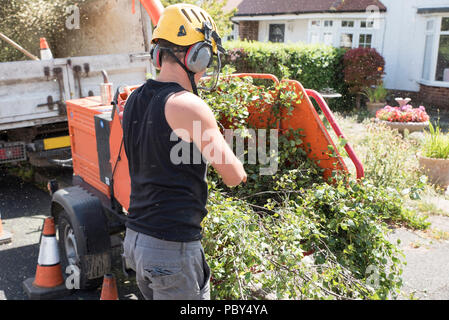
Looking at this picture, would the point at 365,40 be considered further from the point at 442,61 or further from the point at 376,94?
the point at 376,94

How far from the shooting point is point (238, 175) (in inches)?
80.7

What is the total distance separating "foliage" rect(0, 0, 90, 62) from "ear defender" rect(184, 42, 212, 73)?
5.92m

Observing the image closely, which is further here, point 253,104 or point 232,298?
point 253,104

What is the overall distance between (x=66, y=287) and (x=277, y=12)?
16.0 m

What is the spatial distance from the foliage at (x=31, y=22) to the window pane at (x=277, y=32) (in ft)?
42.5

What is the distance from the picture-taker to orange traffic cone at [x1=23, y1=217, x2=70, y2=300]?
12.4 feet

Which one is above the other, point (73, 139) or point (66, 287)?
point (73, 139)

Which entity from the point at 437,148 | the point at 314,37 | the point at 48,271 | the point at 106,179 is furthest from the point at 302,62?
the point at 48,271

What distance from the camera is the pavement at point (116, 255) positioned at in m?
3.90

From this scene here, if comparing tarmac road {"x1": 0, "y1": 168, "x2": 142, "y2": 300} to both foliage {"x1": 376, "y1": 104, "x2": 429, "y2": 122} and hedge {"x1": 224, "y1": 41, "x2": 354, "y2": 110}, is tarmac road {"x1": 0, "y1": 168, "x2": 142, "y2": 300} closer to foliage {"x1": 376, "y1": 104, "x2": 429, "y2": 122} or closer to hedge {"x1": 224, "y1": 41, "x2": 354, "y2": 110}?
foliage {"x1": 376, "y1": 104, "x2": 429, "y2": 122}

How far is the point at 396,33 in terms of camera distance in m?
14.6

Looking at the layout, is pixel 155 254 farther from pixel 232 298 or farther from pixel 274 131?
pixel 274 131

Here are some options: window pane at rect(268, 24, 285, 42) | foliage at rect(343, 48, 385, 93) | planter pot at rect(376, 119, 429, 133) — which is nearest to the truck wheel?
planter pot at rect(376, 119, 429, 133)
